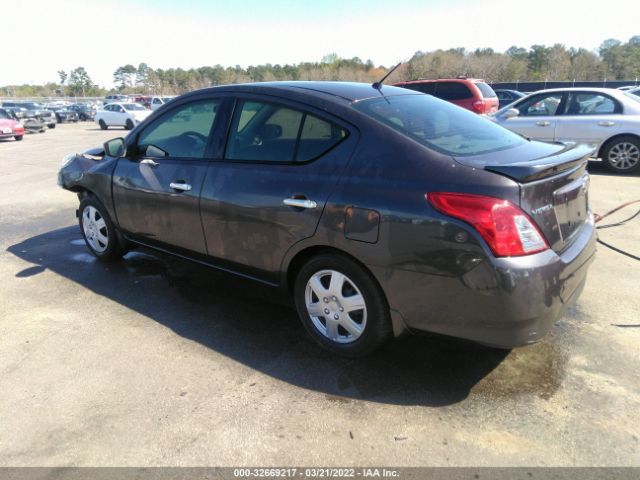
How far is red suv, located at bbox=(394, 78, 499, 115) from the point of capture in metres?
13.1

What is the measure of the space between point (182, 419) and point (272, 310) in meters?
1.38

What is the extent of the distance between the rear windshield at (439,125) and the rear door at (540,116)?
6.89 m

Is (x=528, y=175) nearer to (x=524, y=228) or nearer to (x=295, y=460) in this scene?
(x=524, y=228)

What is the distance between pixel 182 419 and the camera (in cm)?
265

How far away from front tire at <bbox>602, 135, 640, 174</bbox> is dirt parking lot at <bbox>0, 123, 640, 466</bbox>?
5.86 meters

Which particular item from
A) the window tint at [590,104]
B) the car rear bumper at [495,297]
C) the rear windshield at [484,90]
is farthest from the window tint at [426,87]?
the car rear bumper at [495,297]


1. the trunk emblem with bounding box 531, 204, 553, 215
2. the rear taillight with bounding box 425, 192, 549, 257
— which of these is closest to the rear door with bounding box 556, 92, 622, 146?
the trunk emblem with bounding box 531, 204, 553, 215

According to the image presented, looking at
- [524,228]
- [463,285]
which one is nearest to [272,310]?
[463,285]

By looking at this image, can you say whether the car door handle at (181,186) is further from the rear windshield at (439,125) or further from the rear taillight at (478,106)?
the rear taillight at (478,106)

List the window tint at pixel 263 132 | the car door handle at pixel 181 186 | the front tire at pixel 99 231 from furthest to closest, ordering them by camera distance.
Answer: the front tire at pixel 99 231 → the car door handle at pixel 181 186 → the window tint at pixel 263 132

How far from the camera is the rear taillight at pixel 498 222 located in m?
2.42

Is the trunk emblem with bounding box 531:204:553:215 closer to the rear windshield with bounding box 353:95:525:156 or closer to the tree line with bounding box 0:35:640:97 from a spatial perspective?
the rear windshield with bounding box 353:95:525:156

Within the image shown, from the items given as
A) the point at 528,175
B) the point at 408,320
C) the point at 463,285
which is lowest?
the point at 408,320

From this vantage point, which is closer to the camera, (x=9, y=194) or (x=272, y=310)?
(x=272, y=310)
